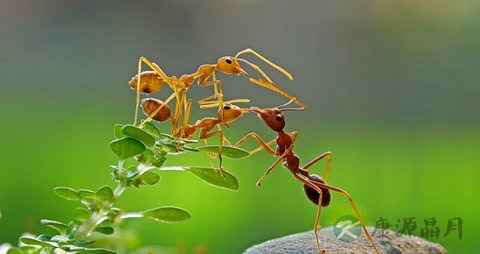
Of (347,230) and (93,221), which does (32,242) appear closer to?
(93,221)

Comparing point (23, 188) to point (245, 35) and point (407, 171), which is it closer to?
point (407, 171)

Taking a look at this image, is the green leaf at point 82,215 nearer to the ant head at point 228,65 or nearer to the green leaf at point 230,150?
the green leaf at point 230,150

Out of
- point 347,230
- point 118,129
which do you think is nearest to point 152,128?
point 118,129

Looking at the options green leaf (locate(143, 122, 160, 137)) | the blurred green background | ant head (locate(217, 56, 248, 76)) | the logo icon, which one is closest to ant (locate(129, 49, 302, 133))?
ant head (locate(217, 56, 248, 76))

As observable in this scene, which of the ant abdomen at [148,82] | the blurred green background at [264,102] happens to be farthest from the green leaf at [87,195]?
the blurred green background at [264,102]

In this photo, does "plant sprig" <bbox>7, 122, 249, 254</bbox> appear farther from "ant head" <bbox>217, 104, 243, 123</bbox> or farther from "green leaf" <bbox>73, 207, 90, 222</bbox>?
"ant head" <bbox>217, 104, 243, 123</bbox>

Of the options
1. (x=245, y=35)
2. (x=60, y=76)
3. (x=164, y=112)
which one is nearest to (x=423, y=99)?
(x=245, y=35)
